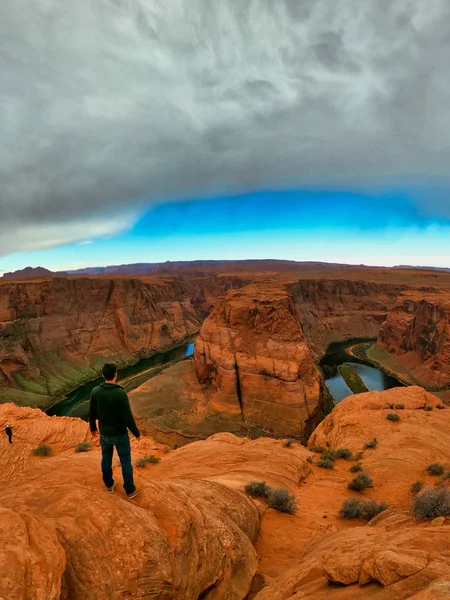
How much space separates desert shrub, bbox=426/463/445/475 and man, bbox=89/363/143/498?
11.6 m

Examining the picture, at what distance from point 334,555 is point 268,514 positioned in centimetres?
462

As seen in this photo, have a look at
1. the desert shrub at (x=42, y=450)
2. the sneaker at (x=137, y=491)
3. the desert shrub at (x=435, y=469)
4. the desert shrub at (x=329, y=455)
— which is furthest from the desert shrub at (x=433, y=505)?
the desert shrub at (x=42, y=450)

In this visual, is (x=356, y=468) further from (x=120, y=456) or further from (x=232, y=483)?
(x=120, y=456)

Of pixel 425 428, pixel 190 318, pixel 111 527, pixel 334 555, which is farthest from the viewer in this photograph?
pixel 190 318

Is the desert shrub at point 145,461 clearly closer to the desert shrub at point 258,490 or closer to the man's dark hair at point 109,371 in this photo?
the desert shrub at point 258,490

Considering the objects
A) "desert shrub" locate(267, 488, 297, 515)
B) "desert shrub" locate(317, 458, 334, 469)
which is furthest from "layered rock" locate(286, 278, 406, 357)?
"desert shrub" locate(267, 488, 297, 515)

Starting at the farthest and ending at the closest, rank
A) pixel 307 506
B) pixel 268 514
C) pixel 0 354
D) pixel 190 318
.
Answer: pixel 190 318
pixel 0 354
pixel 307 506
pixel 268 514

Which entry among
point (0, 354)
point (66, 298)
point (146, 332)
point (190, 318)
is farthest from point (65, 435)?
point (190, 318)

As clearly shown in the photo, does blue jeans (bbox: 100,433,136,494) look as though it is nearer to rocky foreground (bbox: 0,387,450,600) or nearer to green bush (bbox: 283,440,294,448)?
rocky foreground (bbox: 0,387,450,600)

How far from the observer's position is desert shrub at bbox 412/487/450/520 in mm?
6383

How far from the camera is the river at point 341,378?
151ft

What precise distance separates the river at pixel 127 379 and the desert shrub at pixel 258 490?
19.6 meters

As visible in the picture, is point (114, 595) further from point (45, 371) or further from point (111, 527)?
point (45, 371)

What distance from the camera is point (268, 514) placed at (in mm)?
9242
